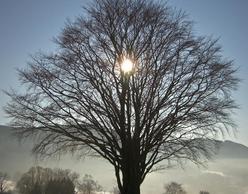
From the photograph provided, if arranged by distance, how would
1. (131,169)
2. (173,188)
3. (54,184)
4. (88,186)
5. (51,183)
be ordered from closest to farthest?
(131,169)
(54,184)
(51,183)
(173,188)
(88,186)

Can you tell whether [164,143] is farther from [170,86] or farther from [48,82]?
[48,82]

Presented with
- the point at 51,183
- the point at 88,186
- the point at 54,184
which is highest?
the point at 88,186

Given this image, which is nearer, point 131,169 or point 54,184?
point 131,169

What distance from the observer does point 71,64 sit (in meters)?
22.1

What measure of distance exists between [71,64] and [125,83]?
2878mm

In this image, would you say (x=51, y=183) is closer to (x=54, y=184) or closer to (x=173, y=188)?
(x=54, y=184)

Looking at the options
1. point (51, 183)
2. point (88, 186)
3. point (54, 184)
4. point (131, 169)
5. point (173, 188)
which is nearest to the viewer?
point (131, 169)

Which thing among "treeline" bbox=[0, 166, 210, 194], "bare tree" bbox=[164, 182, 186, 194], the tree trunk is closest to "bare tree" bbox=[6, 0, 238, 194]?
the tree trunk

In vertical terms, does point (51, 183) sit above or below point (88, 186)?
below

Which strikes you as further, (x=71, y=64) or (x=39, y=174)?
(x=39, y=174)

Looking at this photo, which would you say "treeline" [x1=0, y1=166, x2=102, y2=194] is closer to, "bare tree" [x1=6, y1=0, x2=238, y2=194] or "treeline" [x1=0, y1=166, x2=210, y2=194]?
"treeline" [x1=0, y1=166, x2=210, y2=194]

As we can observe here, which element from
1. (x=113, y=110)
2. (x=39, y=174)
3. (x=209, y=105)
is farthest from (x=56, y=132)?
(x=39, y=174)

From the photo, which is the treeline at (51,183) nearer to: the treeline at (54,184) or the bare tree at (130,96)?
the treeline at (54,184)

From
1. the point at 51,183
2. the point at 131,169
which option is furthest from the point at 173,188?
the point at 131,169
